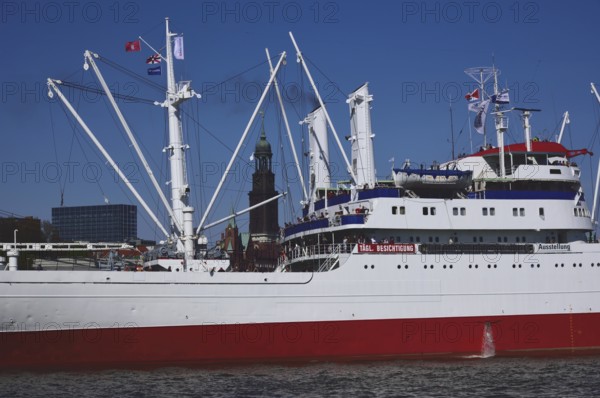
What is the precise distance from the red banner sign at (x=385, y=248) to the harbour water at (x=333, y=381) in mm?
4712

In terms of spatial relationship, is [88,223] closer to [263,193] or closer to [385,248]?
[263,193]

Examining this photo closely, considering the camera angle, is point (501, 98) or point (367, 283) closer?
point (367, 283)

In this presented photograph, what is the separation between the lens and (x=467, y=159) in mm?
39375

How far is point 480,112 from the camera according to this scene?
3947 centimetres

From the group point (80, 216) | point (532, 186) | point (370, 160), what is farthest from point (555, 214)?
point (80, 216)

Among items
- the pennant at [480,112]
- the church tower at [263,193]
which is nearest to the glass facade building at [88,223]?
the church tower at [263,193]

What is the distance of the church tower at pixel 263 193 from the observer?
353ft

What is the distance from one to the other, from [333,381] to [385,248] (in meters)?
8.27

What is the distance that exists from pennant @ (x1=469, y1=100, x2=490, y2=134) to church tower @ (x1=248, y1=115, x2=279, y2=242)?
66.8 m

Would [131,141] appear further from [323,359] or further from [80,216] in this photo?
[80,216]

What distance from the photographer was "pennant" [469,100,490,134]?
39250mm

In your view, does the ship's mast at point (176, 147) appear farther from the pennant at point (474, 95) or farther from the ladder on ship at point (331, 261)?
the pennant at point (474, 95)

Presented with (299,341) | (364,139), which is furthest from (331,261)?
(364,139)

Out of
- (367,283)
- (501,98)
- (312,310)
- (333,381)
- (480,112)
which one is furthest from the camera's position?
(480,112)
